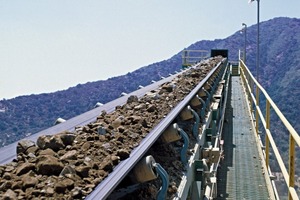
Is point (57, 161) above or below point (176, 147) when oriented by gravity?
above

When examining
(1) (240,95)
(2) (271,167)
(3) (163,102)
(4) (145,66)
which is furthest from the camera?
(4) (145,66)

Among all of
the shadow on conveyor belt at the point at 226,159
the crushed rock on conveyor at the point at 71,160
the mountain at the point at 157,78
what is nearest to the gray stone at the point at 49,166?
the crushed rock on conveyor at the point at 71,160

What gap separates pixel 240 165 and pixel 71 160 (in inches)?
228

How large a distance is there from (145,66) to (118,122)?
81704mm

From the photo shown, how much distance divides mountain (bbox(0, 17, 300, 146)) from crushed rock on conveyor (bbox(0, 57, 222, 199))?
3.73 ft

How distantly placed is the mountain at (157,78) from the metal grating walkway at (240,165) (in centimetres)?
93

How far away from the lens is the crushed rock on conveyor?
246cm

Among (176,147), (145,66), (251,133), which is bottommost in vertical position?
(145,66)

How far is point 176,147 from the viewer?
4848mm

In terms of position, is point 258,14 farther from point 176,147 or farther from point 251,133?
point 176,147

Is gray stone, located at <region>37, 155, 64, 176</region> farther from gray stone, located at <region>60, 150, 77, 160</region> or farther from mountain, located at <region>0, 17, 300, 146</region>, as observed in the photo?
mountain, located at <region>0, 17, 300, 146</region>

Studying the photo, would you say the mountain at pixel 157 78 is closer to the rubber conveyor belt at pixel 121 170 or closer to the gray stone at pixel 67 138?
the gray stone at pixel 67 138

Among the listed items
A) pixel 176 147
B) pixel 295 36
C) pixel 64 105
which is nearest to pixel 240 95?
pixel 64 105

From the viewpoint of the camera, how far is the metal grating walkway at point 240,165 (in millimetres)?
6758
